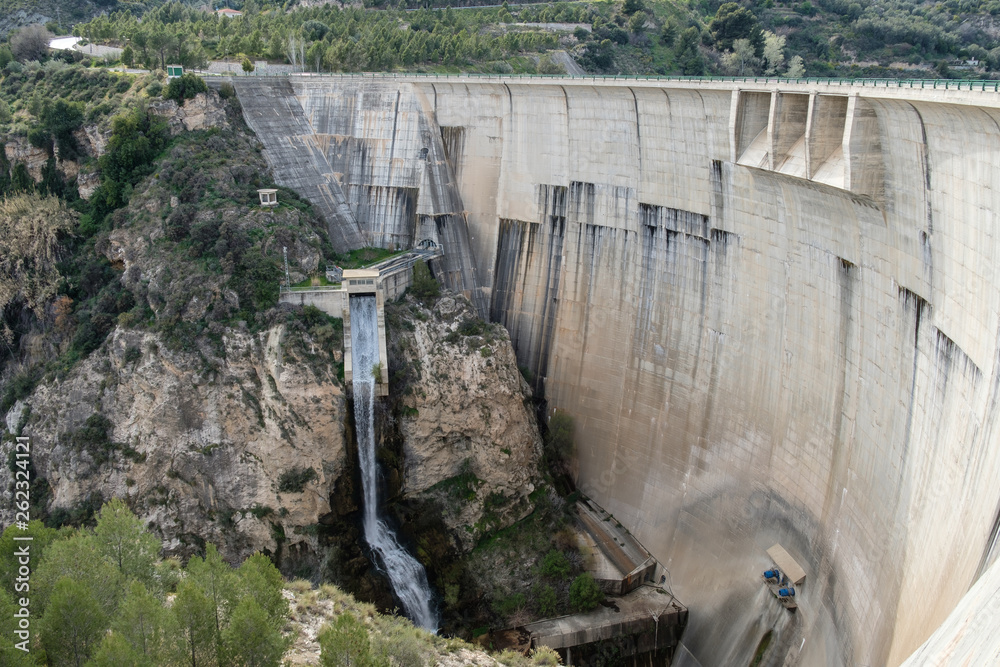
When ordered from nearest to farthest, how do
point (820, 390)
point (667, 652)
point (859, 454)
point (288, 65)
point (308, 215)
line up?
point (859, 454) < point (820, 390) < point (667, 652) < point (308, 215) < point (288, 65)

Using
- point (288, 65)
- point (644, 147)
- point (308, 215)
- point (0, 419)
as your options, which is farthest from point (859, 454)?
point (288, 65)

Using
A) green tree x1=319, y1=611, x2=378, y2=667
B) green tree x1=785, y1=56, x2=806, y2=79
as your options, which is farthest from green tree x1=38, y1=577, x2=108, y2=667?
green tree x1=785, y1=56, x2=806, y2=79

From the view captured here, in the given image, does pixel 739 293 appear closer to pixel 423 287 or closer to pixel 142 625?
pixel 423 287

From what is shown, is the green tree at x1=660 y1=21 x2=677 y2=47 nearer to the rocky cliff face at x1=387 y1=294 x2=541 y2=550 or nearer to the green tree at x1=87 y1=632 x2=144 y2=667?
the rocky cliff face at x1=387 y1=294 x2=541 y2=550

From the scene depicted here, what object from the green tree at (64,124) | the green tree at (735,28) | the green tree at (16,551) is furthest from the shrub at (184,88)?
the green tree at (735,28)

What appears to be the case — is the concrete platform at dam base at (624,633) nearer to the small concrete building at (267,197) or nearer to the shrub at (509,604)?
the shrub at (509,604)

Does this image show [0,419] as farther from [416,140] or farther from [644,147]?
[644,147]
